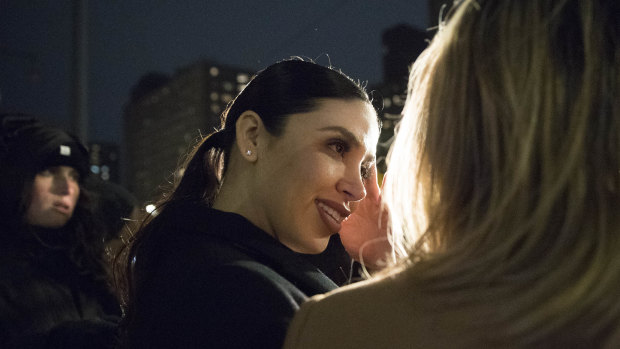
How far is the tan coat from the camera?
0.82 meters

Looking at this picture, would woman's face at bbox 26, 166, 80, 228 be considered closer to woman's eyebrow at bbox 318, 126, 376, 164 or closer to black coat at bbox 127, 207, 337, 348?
black coat at bbox 127, 207, 337, 348

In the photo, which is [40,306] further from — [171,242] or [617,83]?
[617,83]

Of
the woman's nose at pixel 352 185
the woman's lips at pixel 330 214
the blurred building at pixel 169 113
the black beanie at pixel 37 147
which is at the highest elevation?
the woman's nose at pixel 352 185

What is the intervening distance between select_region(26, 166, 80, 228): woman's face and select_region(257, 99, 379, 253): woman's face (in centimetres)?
188

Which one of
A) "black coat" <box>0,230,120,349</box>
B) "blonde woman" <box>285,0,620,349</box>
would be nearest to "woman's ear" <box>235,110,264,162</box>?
"blonde woman" <box>285,0,620,349</box>

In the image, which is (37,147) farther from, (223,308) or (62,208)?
(223,308)

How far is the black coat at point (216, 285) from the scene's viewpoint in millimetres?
1189

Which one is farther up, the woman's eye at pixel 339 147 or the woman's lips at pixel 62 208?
the woman's eye at pixel 339 147

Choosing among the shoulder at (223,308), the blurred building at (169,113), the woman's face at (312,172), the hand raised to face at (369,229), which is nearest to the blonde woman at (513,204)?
the shoulder at (223,308)

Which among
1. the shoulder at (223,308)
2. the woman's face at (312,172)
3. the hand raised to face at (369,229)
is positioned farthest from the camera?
the hand raised to face at (369,229)

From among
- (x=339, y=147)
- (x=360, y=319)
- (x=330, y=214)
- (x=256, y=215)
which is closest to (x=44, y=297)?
(x=256, y=215)

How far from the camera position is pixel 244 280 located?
1.25 m

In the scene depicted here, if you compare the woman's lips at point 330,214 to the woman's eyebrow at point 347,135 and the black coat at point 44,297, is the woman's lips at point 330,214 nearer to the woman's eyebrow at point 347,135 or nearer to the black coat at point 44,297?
the woman's eyebrow at point 347,135

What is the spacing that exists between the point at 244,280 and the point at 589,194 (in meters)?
0.74
